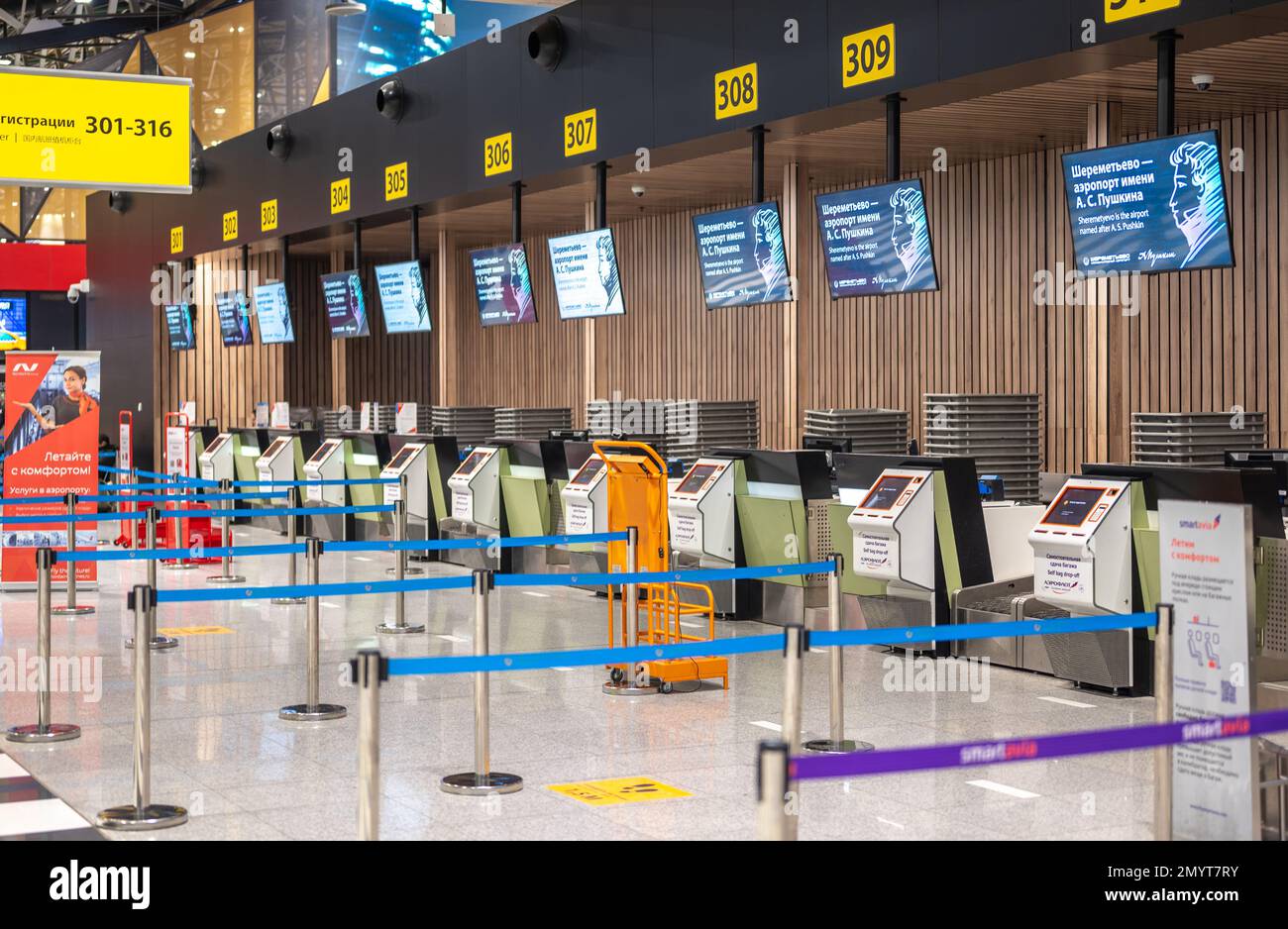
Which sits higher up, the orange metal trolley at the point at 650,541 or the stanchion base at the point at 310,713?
the orange metal trolley at the point at 650,541

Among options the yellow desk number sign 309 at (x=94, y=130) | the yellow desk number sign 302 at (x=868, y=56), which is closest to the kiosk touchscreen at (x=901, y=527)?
the yellow desk number sign 302 at (x=868, y=56)

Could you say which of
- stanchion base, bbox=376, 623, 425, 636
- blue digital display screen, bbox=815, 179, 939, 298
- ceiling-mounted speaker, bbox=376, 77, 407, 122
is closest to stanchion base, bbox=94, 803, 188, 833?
stanchion base, bbox=376, 623, 425, 636

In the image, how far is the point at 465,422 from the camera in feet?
53.0

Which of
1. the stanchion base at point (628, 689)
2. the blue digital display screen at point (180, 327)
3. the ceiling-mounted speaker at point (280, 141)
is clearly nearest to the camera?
the stanchion base at point (628, 689)

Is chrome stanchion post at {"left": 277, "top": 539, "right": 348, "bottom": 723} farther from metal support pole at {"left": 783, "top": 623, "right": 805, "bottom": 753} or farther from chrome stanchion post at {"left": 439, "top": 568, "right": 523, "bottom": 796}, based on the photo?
metal support pole at {"left": 783, "top": 623, "right": 805, "bottom": 753}

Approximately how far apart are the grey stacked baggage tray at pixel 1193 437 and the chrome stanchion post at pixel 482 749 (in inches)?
172

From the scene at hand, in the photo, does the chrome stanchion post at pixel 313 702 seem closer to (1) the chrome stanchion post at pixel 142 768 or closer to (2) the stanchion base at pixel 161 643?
(1) the chrome stanchion post at pixel 142 768

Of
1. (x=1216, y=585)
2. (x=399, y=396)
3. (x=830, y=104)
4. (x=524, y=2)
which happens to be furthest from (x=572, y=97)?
(x=399, y=396)

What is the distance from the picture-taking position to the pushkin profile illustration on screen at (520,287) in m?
13.3

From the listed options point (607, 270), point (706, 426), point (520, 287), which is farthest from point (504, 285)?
point (706, 426)

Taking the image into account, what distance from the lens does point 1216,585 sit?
15.0 ft

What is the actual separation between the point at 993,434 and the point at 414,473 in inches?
241

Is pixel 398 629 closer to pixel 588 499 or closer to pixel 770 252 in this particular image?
pixel 588 499

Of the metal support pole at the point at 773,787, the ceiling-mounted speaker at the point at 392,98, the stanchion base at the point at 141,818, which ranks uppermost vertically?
the ceiling-mounted speaker at the point at 392,98
